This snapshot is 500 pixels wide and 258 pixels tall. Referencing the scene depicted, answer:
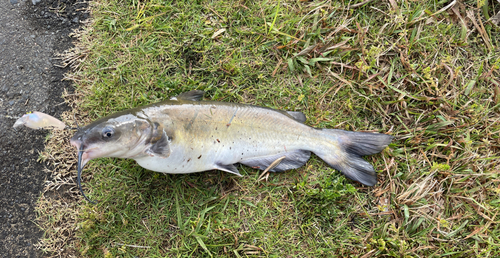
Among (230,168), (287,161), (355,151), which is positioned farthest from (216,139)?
(355,151)

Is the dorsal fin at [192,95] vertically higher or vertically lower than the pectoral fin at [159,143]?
higher

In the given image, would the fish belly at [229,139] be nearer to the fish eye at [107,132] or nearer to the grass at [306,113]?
the grass at [306,113]

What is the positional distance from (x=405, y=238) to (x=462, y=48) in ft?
8.05

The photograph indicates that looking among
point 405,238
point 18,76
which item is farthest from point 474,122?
point 18,76

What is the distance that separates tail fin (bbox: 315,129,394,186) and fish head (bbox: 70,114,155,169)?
1924mm

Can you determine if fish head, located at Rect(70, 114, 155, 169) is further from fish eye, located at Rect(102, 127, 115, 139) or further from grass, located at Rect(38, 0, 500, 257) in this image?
grass, located at Rect(38, 0, 500, 257)

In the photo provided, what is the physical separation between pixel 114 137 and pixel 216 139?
0.97 meters

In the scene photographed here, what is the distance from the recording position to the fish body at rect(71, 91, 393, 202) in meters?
2.62

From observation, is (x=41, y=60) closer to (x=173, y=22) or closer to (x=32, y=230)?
(x=173, y=22)

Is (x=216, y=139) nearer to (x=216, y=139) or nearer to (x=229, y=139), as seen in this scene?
(x=216, y=139)

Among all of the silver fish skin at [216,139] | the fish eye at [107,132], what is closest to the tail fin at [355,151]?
the silver fish skin at [216,139]

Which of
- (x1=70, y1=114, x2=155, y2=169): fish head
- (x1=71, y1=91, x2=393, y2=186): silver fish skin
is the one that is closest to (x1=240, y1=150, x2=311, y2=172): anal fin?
(x1=71, y1=91, x2=393, y2=186): silver fish skin

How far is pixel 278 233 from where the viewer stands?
3211mm

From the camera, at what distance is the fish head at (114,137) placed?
252 cm
